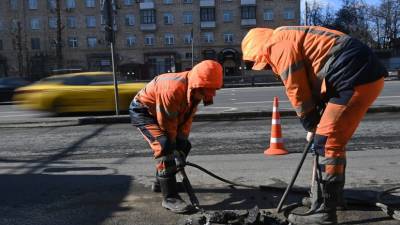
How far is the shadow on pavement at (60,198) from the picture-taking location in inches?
187

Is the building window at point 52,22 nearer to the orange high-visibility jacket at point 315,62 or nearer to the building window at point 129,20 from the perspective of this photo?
the building window at point 129,20

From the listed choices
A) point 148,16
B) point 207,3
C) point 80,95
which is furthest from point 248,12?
Result: point 80,95

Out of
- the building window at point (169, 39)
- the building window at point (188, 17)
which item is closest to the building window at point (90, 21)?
the building window at point (169, 39)

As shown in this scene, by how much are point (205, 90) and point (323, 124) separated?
1069mm

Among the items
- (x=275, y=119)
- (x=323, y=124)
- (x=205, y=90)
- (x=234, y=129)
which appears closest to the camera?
(x=323, y=124)

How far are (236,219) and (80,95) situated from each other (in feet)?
37.3

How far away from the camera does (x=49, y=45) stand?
225 feet

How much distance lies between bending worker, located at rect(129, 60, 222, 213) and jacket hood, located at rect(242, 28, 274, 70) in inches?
11.4

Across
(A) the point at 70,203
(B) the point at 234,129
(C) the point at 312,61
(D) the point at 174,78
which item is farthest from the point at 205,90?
(B) the point at 234,129

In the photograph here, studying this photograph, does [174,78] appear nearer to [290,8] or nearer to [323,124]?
[323,124]

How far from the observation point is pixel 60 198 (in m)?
5.41

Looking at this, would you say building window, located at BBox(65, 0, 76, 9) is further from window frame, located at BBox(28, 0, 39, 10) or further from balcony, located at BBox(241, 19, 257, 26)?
balcony, located at BBox(241, 19, 257, 26)

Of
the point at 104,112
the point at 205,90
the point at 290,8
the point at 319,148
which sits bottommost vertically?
the point at 104,112

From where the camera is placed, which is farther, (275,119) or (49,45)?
(49,45)
